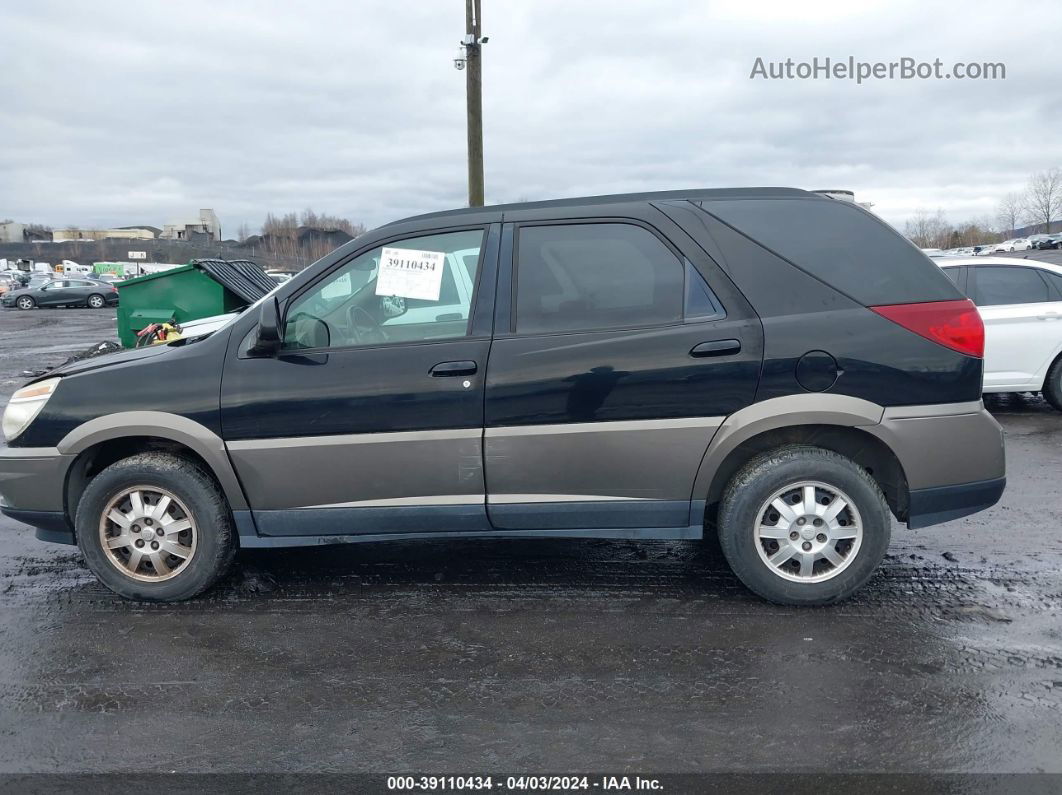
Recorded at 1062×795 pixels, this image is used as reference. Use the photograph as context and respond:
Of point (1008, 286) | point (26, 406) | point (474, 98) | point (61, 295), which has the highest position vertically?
point (474, 98)

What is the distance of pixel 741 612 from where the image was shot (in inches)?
163

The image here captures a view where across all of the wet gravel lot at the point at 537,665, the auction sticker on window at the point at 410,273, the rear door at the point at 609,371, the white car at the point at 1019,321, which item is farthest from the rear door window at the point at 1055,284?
the auction sticker on window at the point at 410,273

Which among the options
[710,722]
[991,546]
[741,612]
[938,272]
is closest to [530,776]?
[710,722]

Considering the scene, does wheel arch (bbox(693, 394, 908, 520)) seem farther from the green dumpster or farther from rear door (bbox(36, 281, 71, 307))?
rear door (bbox(36, 281, 71, 307))

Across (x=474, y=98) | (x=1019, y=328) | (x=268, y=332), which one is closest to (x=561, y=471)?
(x=268, y=332)

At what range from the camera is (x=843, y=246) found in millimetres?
4113

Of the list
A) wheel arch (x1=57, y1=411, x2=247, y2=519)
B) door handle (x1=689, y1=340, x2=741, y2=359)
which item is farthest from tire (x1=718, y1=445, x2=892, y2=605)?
wheel arch (x1=57, y1=411, x2=247, y2=519)

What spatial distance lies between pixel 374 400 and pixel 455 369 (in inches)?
16.0

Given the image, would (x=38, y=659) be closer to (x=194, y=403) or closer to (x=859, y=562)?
(x=194, y=403)

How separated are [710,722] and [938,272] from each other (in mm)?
2347

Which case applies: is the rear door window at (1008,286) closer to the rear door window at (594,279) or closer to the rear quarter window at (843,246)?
the rear quarter window at (843,246)

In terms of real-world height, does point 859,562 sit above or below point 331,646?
above

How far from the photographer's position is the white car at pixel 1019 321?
877cm

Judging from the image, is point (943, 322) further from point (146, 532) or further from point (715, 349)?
point (146, 532)
